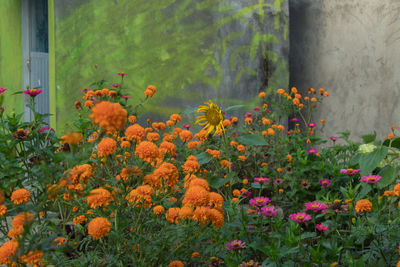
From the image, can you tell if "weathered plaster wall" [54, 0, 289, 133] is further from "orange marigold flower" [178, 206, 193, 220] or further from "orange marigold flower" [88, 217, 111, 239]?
"orange marigold flower" [88, 217, 111, 239]

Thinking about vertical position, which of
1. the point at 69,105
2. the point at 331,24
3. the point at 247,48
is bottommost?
the point at 69,105

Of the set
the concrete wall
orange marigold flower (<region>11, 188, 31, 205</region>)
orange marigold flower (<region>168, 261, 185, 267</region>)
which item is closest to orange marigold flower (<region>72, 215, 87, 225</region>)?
orange marigold flower (<region>11, 188, 31, 205</region>)

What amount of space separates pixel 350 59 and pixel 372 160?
3.09m

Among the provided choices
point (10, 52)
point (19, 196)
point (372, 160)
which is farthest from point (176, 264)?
point (10, 52)

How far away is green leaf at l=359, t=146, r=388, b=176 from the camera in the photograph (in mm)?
2048

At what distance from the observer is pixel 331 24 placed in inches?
197

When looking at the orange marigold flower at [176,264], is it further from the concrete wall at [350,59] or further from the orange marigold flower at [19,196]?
the concrete wall at [350,59]

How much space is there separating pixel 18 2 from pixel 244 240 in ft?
18.0

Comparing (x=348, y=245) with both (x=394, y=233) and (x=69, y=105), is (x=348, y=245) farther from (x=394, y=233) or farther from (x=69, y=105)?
(x=69, y=105)

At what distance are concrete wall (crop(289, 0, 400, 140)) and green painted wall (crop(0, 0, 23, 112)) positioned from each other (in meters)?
3.69

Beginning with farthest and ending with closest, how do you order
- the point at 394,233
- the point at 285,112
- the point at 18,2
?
1. the point at 18,2
2. the point at 285,112
3. the point at 394,233

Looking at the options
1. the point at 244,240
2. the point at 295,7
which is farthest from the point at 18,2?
the point at 244,240

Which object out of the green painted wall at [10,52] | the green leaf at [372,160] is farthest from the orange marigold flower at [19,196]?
the green painted wall at [10,52]

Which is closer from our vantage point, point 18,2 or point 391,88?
point 391,88
